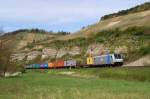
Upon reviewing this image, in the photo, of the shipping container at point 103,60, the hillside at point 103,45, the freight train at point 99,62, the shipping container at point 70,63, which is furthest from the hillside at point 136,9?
the shipping container at point 103,60

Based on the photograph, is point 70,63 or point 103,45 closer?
point 70,63

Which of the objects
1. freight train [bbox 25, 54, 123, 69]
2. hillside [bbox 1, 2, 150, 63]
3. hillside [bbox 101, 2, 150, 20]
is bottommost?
freight train [bbox 25, 54, 123, 69]

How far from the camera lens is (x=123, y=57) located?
83.8 metres

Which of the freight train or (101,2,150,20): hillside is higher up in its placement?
(101,2,150,20): hillside

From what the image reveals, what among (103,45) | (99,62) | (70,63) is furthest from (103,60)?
(103,45)

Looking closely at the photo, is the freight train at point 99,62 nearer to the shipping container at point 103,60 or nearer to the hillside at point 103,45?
the shipping container at point 103,60

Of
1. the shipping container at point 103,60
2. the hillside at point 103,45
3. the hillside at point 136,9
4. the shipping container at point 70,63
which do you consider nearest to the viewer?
the shipping container at point 103,60

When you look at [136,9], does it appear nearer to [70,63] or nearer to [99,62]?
[70,63]

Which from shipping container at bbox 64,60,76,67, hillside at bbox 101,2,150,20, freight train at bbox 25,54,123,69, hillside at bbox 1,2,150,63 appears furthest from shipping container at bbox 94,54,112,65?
hillside at bbox 101,2,150,20

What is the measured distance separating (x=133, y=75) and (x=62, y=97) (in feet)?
75.8

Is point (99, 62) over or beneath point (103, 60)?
beneath

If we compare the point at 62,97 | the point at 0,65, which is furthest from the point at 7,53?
the point at 62,97

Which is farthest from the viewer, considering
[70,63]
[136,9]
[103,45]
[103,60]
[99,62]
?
[136,9]

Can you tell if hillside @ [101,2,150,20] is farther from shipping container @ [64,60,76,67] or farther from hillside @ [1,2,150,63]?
shipping container @ [64,60,76,67]
